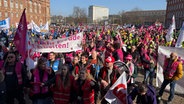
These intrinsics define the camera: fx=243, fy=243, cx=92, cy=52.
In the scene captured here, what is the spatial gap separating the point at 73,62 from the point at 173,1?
10430 centimetres

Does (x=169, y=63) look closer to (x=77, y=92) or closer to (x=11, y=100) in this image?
(x=77, y=92)

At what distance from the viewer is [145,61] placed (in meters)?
7.74

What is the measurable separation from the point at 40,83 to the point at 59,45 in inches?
87.9

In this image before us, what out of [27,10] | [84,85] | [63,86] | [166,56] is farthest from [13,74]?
[27,10]

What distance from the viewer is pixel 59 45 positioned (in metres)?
6.48

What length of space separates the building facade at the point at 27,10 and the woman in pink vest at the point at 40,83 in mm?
44332

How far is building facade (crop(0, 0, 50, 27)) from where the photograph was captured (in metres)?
Result: 53.7

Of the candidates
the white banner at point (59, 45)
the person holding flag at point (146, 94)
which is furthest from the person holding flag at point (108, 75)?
the white banner at point (59, 45)

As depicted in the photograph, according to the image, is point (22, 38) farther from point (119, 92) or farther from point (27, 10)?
point (27, 10)

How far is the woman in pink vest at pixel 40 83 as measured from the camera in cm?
439

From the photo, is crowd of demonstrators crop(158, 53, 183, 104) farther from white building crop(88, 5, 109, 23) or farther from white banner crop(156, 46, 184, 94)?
white building crop(88, 5, 109, 23)

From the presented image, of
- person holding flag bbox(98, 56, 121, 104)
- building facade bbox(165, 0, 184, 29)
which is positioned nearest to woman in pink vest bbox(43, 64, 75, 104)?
person holding flag bbox(98, 56, 121, 104)

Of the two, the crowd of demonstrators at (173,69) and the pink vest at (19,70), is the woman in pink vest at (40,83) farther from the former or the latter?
the crowd of demonstrators at (173,69)

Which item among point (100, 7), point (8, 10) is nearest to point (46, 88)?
point (8, 10)
